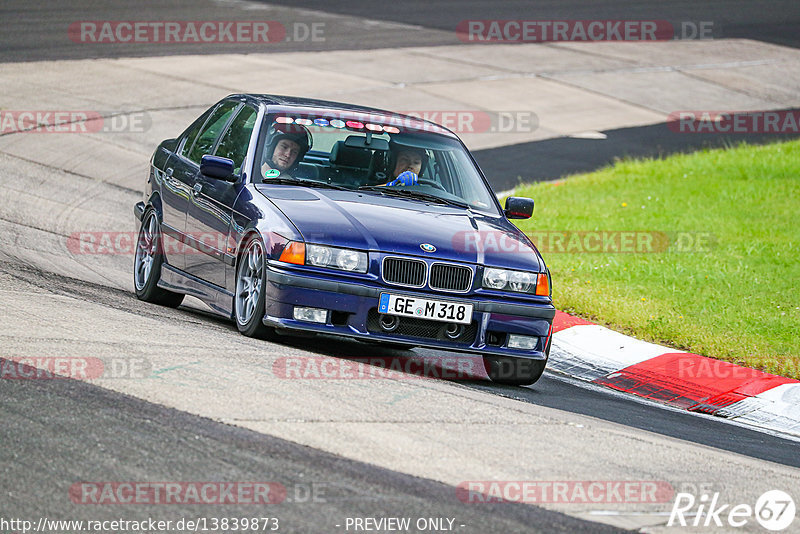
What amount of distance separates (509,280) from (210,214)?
223 centimetres

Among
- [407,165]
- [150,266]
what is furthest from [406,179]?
[150,266]

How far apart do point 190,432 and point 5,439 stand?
30.7 inches

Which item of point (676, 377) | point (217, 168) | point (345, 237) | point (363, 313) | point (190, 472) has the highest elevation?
point (217, 168)

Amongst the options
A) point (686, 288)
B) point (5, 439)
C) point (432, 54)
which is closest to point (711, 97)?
point (432, 54)

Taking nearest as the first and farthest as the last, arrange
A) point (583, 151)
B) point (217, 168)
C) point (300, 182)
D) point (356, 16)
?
point (217, 168), point (300, 182), point (583, 151), point (356, 16)

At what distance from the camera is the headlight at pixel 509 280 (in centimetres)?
772

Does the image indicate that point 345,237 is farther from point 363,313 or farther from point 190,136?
point 190,136

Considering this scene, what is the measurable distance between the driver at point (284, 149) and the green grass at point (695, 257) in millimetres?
3222

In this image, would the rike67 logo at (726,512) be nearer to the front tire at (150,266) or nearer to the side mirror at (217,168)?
the side mirror at (217,168)

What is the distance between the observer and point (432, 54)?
88.4 ft

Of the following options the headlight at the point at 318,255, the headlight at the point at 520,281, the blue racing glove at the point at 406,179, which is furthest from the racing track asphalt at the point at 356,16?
the headlight at the point at 520,281

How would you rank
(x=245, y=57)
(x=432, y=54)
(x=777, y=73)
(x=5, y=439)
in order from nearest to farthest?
(x=5, y=439)
(x=245, y=57)
(x=432, y=54)
(x=777, y=73)

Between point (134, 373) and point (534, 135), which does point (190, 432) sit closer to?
point (134, 373)

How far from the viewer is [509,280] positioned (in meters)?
7.80
